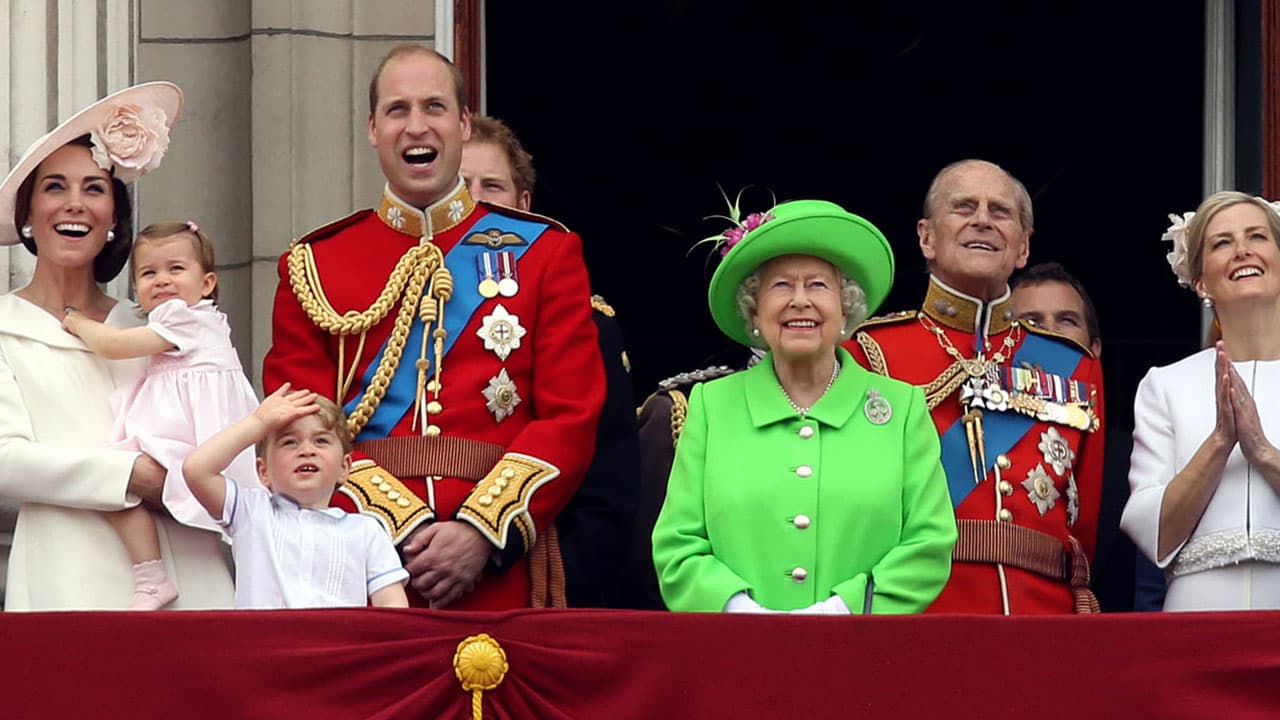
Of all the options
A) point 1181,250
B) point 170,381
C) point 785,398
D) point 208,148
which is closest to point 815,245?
point 785,398

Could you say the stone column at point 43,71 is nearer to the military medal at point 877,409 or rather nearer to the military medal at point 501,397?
the military medal at point 501,397

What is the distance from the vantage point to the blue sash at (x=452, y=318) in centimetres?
573

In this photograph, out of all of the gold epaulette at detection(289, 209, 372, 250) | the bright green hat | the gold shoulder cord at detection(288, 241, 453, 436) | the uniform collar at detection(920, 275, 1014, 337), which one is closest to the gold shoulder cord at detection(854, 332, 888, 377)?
the uniform collar at detection(920, 275, 1014, 337)

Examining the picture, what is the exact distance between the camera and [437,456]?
564cm

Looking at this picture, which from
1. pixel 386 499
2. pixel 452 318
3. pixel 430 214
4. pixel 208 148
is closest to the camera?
pixel 386 499

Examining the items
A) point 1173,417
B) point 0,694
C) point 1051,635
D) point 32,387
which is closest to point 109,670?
point 0,694

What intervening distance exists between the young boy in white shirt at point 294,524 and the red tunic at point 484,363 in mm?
162

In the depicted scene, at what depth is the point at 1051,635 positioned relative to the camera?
16.7ft

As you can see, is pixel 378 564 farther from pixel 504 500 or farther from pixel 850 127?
pixel 850 127

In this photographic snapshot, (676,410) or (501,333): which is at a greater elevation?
(501,333)

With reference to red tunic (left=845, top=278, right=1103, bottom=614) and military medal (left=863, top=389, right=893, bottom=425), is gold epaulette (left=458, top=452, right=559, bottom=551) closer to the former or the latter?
military medal (left=863, top=389, right=893, bottom=425)

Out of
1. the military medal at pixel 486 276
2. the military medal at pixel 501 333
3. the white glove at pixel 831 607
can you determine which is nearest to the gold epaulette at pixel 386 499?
the military medal at pixel 501 333

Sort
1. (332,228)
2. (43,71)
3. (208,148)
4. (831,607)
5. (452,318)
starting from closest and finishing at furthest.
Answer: (831,607) < (452,318) < (332,228) < (43,71) < (208,148)

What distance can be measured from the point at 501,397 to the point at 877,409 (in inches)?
30.0
